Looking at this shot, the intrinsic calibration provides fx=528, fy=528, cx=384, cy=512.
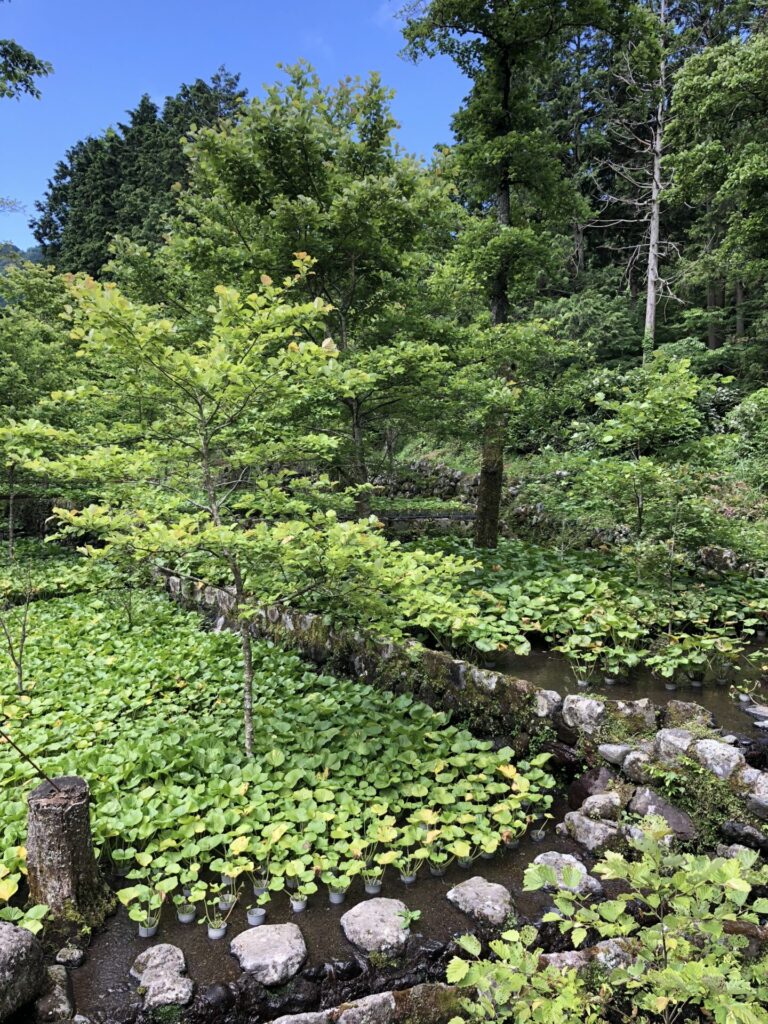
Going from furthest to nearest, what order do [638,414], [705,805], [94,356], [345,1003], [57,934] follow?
[638,414]
[94,356]
[705,805]
[57,934]
[345,1003]

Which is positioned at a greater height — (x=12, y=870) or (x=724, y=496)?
(x=724, y=496)

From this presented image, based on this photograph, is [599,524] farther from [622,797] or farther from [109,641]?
[109,641]

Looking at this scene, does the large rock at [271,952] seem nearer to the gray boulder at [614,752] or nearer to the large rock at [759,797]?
the gray boulder at [614,752]

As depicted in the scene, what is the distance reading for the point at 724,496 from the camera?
9.38 m

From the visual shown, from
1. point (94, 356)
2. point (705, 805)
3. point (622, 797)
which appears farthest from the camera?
point (94, 356)

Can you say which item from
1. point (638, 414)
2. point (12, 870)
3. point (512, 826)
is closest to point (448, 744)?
point (512, 826)

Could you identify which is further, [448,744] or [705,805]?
[448,744]

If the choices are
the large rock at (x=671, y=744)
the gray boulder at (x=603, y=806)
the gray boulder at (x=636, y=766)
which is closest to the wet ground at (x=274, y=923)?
the gray boulder at (x=603, y=806)

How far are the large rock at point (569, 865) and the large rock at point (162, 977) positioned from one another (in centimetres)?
179

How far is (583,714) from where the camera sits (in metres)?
3.87

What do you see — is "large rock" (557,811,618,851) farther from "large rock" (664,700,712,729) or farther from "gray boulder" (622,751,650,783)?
"large rock" (664,700,712,729)

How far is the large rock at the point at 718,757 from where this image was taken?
3.24 meters

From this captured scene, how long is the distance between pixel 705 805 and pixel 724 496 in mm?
7697

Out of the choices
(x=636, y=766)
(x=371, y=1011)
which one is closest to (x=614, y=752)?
(x=636, y=766)
